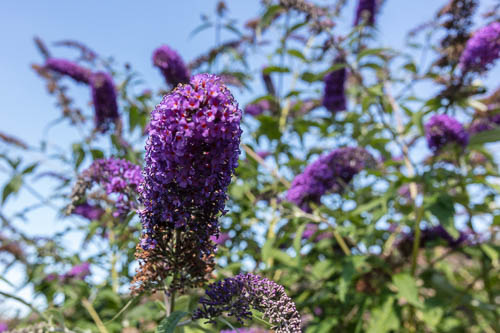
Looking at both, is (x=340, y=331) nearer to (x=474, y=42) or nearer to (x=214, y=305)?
(x=214, y=305)

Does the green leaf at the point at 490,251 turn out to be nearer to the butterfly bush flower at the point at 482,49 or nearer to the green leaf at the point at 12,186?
the butterfly bush flower at the point at 482,49

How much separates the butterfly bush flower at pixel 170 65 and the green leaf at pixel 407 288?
8.28ft

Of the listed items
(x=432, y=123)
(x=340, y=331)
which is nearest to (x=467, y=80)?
(x=432, y=123)

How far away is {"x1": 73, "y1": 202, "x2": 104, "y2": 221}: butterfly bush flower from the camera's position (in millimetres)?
3977

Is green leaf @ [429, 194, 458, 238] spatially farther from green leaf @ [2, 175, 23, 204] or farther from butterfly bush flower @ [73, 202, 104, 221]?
green leaf @ [2, 175, 23, 204]

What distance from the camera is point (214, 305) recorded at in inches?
58.0

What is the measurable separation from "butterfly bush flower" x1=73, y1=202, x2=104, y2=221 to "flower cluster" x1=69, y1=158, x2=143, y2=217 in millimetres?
1816

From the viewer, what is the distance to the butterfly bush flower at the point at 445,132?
3.40m

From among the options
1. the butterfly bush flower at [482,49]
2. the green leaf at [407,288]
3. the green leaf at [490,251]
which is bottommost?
the green leaf at [407,288]

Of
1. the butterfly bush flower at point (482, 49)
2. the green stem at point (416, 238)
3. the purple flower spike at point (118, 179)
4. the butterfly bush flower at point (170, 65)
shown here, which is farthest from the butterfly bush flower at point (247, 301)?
the butterfly bush flower at point (482, 49)

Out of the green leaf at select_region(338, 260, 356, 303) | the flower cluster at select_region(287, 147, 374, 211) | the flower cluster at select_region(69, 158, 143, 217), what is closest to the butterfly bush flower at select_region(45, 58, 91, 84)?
the flower cluster at select_region(69, 158, 143, 217)

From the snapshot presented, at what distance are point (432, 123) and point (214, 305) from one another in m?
2.91

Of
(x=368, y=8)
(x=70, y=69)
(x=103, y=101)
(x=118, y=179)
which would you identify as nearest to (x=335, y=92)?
(x=368, y=8)

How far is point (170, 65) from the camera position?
139 inches
